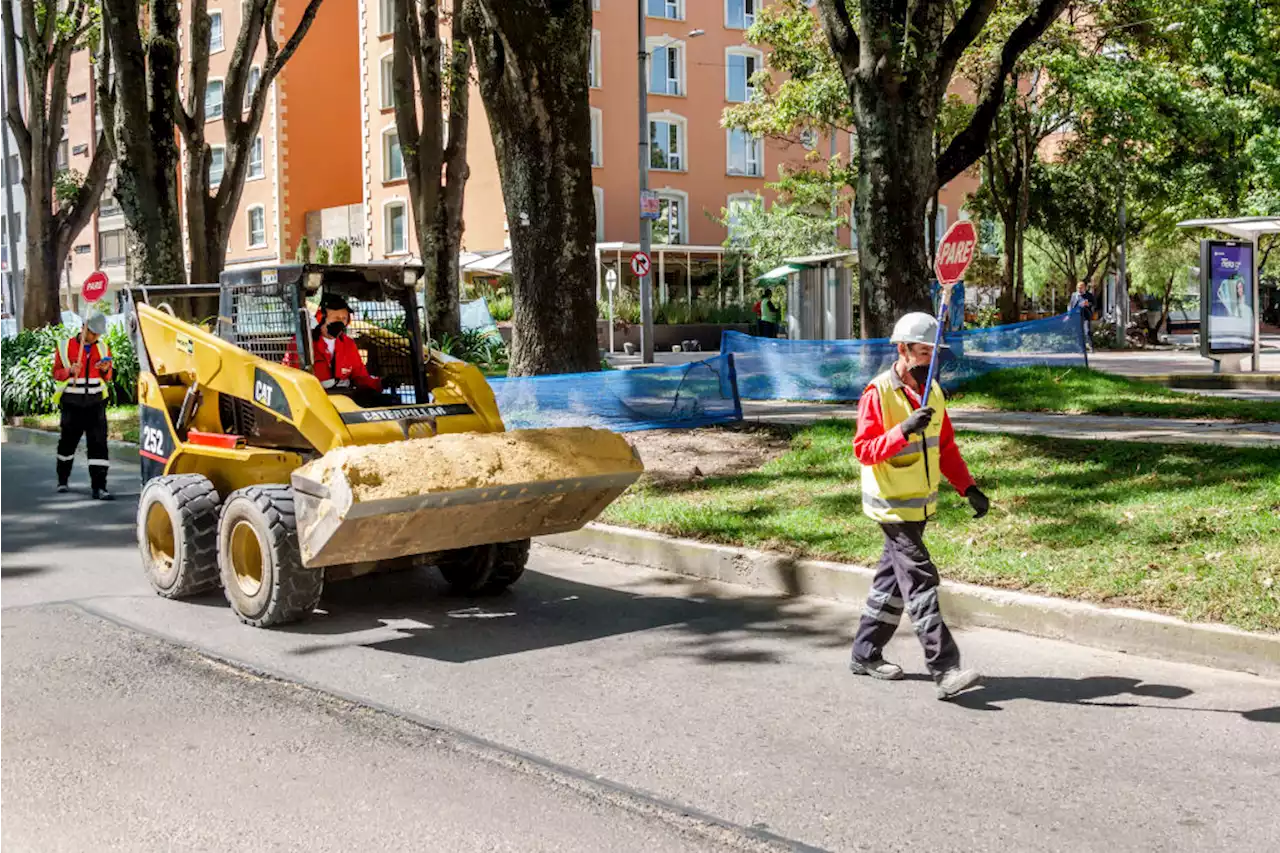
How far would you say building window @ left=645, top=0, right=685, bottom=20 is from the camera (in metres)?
48.6

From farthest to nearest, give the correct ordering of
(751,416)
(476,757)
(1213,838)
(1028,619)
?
(751,416)
(1028,619)
(476,757)
(1213,838)

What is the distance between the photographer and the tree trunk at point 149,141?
61.5 ft

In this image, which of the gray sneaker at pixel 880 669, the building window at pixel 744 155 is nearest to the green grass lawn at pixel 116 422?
the gray sneaker at pixel 880 669

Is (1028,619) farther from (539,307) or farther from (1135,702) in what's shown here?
(539,307)

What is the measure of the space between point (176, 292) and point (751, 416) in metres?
6.98

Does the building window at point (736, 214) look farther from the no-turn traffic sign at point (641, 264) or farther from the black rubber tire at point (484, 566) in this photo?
the black rubber tire at point (484, 566)

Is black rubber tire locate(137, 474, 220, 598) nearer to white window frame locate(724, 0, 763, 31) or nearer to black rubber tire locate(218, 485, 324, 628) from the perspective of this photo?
black rubber tire locate(218, 485, 324, 628)

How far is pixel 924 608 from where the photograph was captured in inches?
239

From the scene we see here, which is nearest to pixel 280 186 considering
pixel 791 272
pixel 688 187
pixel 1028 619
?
pixel 688 187

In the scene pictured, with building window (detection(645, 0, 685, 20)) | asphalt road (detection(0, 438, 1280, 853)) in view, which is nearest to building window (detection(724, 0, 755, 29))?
building window (detection(645, 0, 685, 20))

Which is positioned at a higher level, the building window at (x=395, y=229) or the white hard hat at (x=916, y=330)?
the building window at (x=395, y=229)

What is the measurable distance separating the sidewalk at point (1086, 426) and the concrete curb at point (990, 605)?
402 cm

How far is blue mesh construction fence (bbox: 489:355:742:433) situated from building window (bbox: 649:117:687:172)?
118 feet


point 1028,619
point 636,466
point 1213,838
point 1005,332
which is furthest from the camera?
point 1005,332
